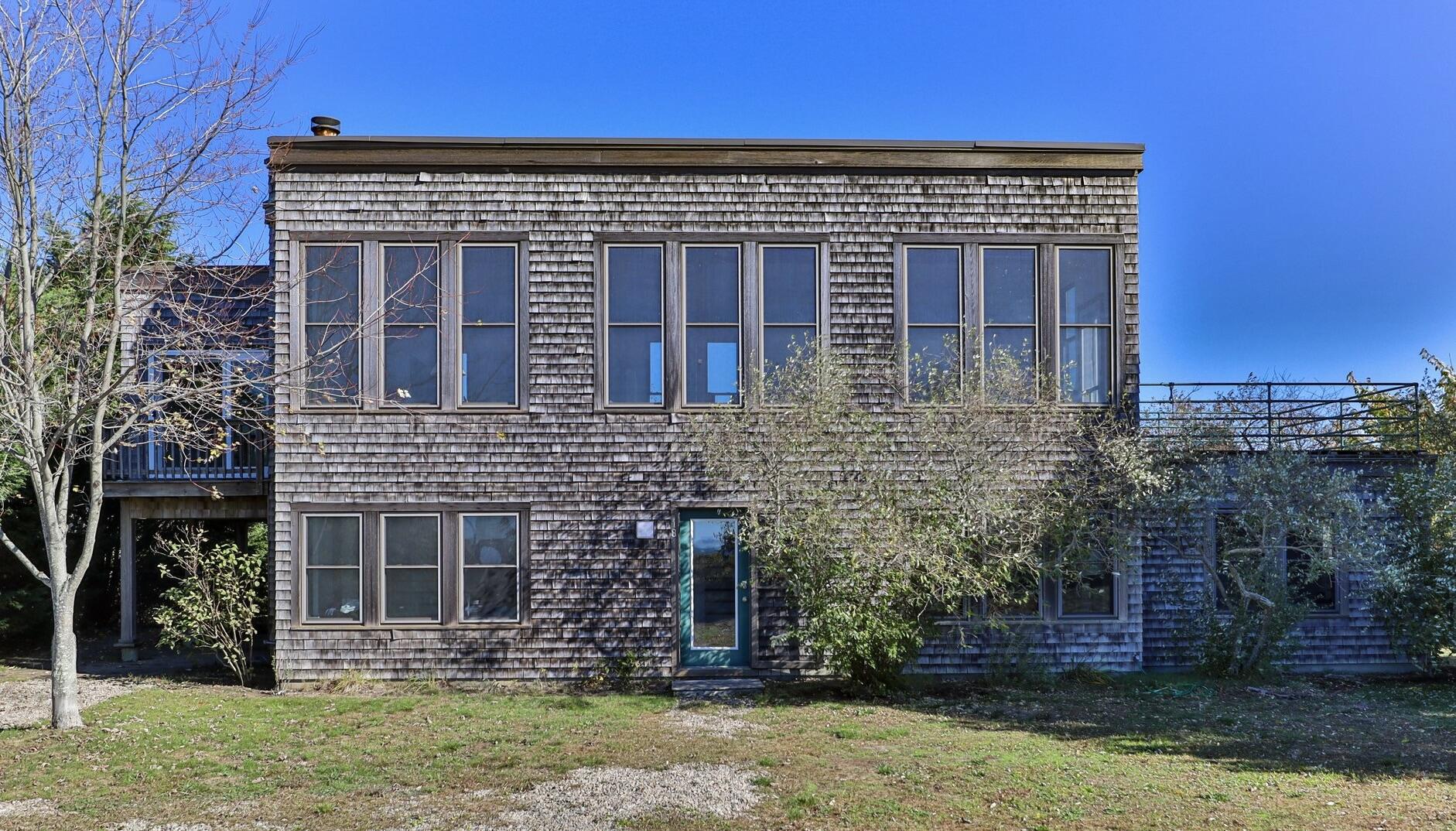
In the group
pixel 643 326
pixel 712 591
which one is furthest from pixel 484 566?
pixel 643 326

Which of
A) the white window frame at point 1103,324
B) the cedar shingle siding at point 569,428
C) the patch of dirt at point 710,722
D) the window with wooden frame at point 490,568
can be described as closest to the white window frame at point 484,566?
the window with wooden frame at point 490,568

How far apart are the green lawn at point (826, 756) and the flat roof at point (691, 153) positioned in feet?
19.7

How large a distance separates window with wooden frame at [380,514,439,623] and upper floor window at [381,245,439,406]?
1397 mm

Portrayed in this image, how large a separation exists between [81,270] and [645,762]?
699 centimetres

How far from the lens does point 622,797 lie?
21.3 feet

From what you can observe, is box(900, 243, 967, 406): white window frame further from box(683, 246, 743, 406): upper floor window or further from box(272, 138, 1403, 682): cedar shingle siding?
box(683, 246, 743, 406): upper floor window

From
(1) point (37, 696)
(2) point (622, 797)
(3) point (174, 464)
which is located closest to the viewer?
(2) point (622, 797)

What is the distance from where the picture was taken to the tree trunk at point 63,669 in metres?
8.38

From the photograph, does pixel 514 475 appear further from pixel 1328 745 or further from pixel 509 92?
pixel 1328 745

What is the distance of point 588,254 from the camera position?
11008mm

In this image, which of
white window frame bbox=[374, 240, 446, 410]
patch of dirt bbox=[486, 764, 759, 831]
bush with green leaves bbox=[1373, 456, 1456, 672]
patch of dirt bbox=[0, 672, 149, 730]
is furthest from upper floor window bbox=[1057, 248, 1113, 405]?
patch of dirt bbox=[0, 672, 149, 730]

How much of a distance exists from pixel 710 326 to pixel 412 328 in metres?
3.47

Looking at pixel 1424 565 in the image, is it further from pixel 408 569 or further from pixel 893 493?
pixel 408 569

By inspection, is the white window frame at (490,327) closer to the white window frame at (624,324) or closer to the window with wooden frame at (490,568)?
the white window frame at (624,324)
